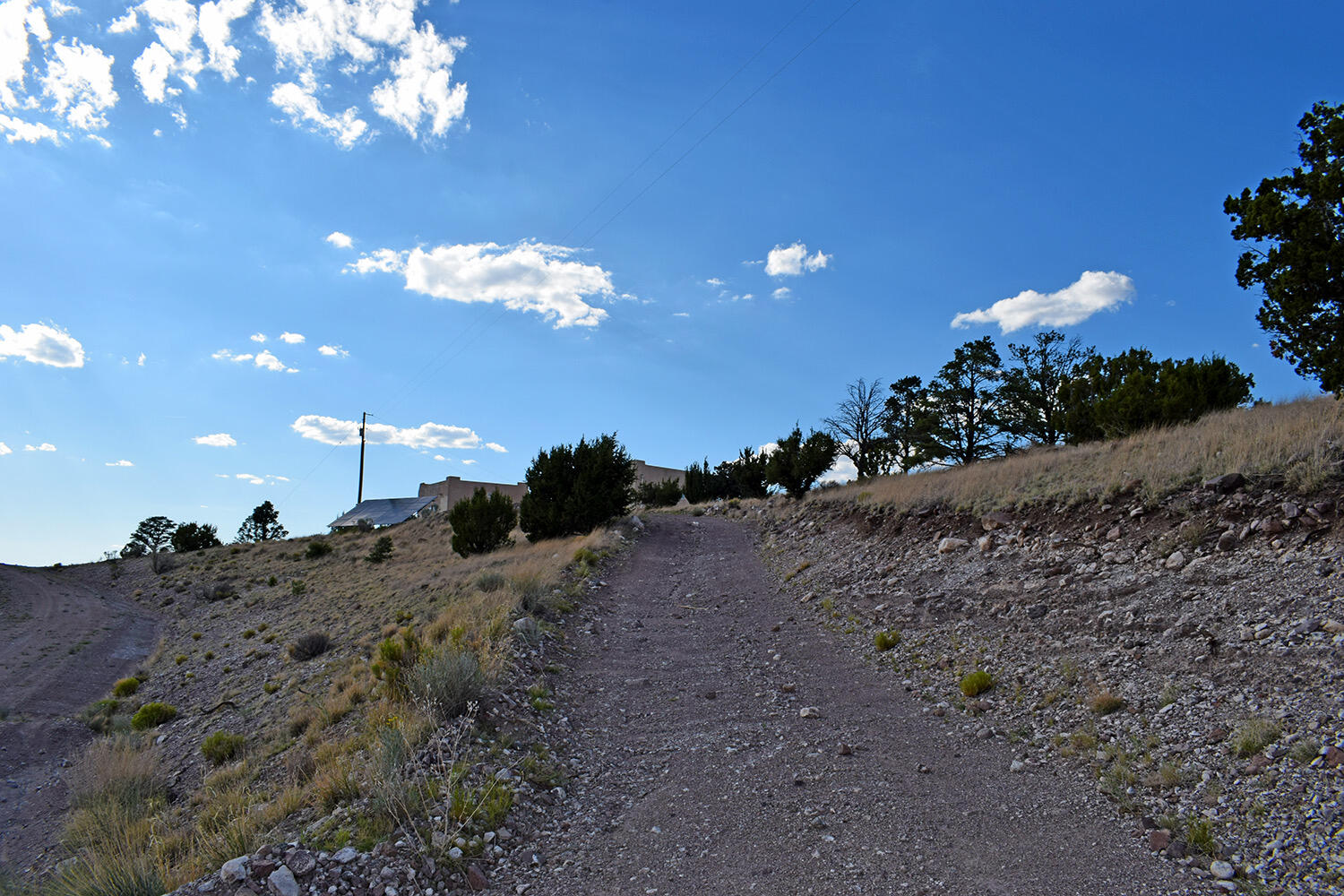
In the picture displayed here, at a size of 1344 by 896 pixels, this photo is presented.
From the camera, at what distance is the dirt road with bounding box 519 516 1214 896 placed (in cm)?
416

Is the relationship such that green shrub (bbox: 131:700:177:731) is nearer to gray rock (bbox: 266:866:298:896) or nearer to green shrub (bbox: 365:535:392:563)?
gray rock (bbox: 266:866:298:896)

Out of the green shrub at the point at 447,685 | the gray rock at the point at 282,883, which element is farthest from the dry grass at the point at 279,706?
the gray rock at the point at 282,883

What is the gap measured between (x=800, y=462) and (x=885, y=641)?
63.1 ft

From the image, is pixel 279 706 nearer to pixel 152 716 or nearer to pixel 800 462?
pixel 152 716

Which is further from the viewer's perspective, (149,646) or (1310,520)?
(149,646)

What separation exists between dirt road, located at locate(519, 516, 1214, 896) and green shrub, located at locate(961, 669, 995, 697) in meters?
0.57

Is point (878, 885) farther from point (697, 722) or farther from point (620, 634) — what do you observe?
point (620, 634)

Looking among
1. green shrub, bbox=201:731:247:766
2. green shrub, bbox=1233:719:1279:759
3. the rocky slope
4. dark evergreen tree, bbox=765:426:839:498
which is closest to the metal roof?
dark evergreen tree, bbox=765:426:839:498

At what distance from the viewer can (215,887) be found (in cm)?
400

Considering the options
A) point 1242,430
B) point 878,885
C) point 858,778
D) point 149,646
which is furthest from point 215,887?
point 149,646

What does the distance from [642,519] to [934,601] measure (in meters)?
16.2

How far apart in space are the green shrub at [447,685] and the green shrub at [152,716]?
1092 centimetres

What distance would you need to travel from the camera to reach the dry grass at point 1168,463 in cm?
888

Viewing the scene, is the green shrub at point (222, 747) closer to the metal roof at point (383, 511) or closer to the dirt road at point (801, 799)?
the dirt road at point (801, 799)
